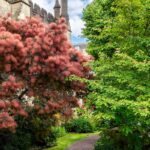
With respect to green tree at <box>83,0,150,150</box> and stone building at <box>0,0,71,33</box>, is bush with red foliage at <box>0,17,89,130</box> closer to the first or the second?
green tree at <box>83,0,150,150</box>

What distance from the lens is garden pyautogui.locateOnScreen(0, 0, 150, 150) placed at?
13.1 metres

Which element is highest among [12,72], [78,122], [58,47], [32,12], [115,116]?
[32,12]

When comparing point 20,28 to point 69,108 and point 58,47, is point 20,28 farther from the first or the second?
point 69,108

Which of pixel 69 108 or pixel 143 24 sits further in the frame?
pixel 69 108

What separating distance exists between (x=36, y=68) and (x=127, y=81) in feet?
12.5

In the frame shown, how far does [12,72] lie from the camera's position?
15367 mm

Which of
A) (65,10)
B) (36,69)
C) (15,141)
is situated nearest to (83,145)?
(15,141)

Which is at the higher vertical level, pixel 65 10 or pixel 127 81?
pixel 65 10

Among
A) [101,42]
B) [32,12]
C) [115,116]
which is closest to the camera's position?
[115,116]

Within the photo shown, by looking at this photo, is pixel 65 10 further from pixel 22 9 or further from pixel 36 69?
pixel 36 69

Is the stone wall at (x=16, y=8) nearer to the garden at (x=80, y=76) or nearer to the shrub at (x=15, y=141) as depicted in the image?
the garden at (x=80, y=76)

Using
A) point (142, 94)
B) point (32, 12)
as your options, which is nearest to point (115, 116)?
point (142, 94)

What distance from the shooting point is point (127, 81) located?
1335 centimetres

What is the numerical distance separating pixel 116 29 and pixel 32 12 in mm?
14961
